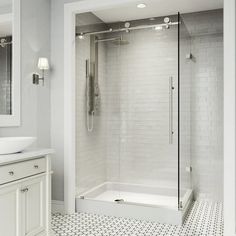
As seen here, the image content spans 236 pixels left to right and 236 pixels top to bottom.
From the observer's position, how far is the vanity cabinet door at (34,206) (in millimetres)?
2293

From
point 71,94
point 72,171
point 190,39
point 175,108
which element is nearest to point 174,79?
point 175,108

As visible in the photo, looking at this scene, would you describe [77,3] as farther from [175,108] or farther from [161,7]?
[175,108]

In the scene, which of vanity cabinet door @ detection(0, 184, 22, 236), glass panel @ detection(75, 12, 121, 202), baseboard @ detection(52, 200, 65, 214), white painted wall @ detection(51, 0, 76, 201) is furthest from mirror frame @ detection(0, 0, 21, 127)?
baseboard @ detection(52, 200, 65, 214)

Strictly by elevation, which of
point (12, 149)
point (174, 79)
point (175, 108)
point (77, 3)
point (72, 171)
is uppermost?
point (77, 3)

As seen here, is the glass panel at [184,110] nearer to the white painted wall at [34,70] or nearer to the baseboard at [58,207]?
the baseboard at [58,207]

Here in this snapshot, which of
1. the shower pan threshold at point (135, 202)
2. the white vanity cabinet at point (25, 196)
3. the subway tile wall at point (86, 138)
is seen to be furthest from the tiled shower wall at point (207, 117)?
the white vanity cabinet at point (25, 196)

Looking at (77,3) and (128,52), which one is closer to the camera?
(77,3)

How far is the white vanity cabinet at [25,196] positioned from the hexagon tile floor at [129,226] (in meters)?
0.49

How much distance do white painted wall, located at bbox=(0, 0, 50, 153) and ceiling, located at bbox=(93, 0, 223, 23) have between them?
88 centimetres

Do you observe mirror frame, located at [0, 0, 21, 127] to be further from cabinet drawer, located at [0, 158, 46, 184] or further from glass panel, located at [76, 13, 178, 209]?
A: glass panel, located at [76, 13, 178, 209]

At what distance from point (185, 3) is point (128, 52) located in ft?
3.15

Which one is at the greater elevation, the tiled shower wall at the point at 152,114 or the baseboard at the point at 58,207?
the tiled shower wall at the point at 152,114

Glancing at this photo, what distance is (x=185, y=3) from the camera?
374cm

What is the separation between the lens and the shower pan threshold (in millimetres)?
3154
